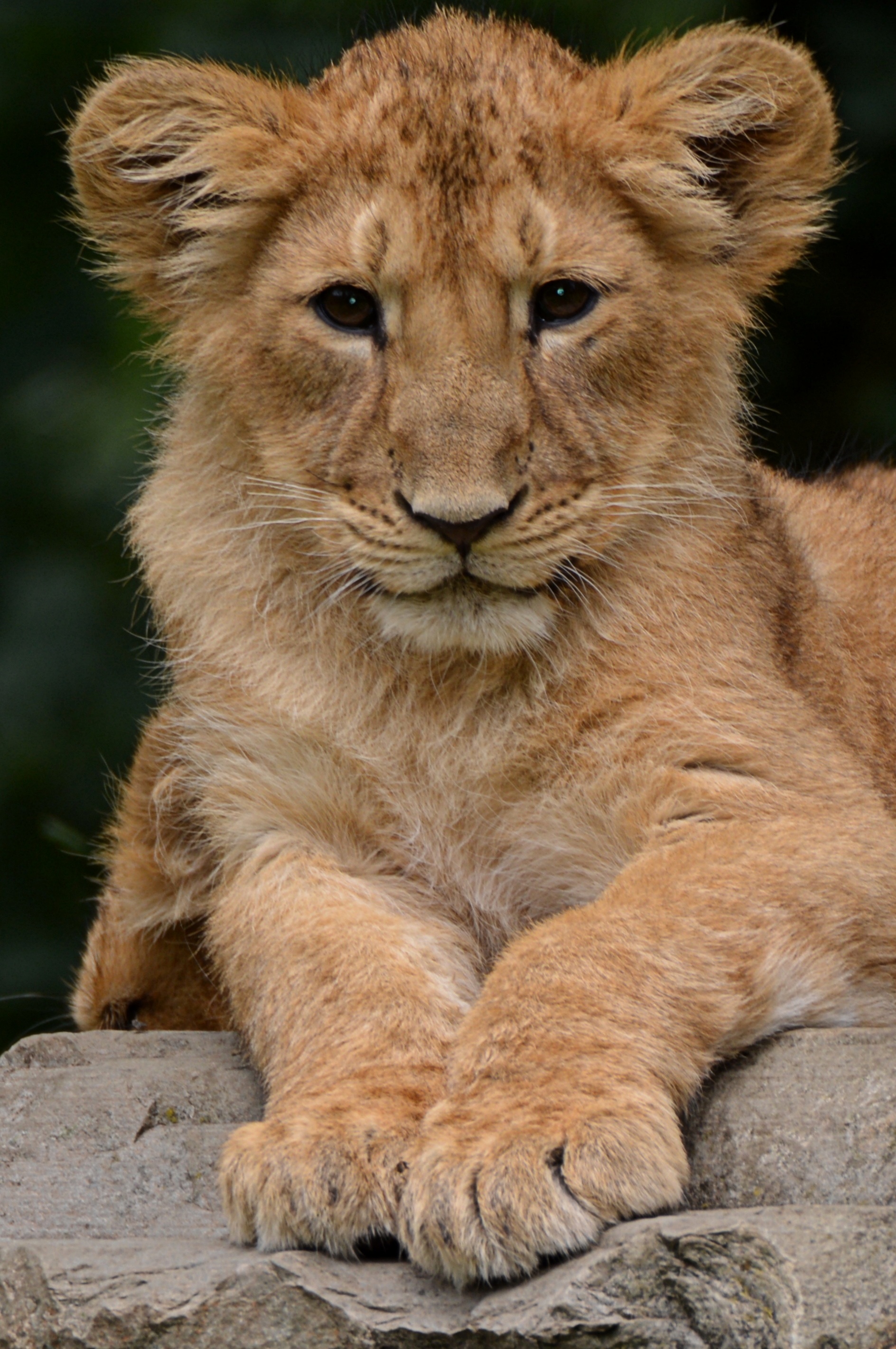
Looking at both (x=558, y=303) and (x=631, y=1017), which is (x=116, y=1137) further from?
(x=558, y=303)

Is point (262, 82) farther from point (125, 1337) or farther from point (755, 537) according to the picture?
point (125, 1337)

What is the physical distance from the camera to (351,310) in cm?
359

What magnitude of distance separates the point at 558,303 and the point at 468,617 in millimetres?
662

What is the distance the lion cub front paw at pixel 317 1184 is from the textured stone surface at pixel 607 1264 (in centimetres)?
6

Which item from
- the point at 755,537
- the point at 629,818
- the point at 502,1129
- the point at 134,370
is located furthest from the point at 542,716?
the point at 134,370

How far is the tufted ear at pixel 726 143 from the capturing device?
3746 mm

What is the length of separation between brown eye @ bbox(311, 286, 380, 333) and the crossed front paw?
161 centimetres

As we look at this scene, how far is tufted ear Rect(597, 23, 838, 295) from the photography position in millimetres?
3746

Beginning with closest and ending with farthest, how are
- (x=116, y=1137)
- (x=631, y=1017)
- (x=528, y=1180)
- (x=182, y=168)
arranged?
(x=528, y=1180) < (x=631, y=1017) < (x=116, y=1137) < (x=182, y=168)

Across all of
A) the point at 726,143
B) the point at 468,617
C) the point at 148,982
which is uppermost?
the point at 726,143

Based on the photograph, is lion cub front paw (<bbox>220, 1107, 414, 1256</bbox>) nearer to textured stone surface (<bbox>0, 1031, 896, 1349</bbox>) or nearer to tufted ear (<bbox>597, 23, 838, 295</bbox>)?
textured stone surface (<bbox>0, 1031, 896, 1349</bbox>)

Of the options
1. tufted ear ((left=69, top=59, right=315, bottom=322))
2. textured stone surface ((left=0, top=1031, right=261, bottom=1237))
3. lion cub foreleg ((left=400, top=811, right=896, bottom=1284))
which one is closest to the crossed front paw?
lion cub foreleg ((left=400, top=811, right=896, bottom=1284))

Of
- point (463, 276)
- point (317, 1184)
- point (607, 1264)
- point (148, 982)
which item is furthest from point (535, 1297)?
point (148, 982)

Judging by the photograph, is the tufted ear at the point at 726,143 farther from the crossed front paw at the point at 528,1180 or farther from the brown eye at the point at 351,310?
the crossed front paw at the point at 528,1180
